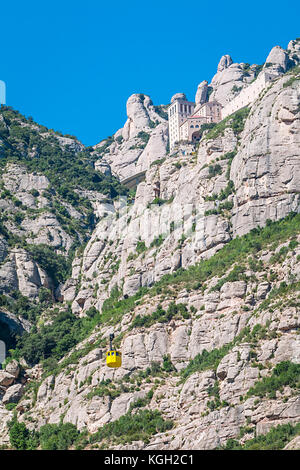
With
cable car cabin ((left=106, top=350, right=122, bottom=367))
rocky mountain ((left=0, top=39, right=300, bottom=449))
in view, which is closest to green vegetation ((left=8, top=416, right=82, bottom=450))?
rocky mountain ((left=0, top=39, right=300, bottom=449))

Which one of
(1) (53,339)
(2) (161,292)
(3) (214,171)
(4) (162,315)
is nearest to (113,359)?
(4) (162,315)

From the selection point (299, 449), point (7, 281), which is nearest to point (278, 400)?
point (299, 449)

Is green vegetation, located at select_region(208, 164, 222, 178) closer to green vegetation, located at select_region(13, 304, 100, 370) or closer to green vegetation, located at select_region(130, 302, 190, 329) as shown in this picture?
green vegetation, located at select_region(13, 304, 100, 370)

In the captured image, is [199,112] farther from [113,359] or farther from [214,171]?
[113,359]

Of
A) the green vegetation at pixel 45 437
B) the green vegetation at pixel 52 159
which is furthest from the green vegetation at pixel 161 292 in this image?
the green vegetation at pixel 52 159

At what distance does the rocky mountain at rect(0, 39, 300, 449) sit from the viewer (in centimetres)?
8406

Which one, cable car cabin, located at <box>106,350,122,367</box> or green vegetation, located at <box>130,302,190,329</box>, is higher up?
green vegetation, located at <box>130,302,190,329</box>

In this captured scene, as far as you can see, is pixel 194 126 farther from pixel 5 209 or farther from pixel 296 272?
pixel 296 272

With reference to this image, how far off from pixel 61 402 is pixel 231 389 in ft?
73.5

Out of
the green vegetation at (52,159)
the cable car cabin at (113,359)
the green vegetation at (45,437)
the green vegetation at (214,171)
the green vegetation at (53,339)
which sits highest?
the green vegetation at (52,159)

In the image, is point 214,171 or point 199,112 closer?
point 214,171

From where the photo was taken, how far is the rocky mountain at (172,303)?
276ft

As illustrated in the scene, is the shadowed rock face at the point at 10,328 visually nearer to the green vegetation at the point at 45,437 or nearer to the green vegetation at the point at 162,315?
the green vegetation at the point at 45,437

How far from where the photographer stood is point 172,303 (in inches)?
3932
